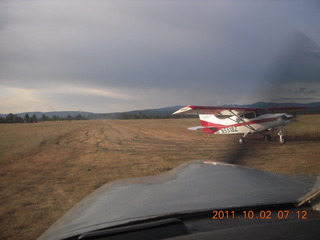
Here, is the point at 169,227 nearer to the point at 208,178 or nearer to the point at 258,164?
the point at 208,178

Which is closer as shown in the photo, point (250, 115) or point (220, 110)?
point (220, 110)

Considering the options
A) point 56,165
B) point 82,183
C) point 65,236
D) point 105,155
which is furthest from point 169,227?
point 105,155

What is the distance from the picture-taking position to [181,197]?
1897 millimetres

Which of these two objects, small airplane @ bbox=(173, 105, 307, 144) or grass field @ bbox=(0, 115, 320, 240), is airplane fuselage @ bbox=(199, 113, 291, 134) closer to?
small airplane @ bbox=(173, 105, 307, 144)

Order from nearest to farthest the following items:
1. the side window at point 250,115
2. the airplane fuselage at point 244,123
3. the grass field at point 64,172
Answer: the grass field at point 64,172 < the airplane fuselage at point 244,123 < the side window at point 250,115

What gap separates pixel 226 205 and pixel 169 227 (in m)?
0.48

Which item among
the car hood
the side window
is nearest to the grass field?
the car hood

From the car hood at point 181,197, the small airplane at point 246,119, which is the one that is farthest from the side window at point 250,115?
the car hood at point 181,197

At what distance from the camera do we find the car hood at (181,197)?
157 cm
